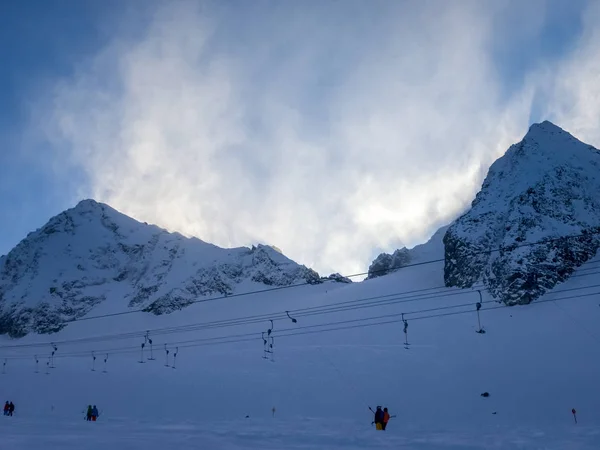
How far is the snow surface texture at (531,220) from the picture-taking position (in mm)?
60000

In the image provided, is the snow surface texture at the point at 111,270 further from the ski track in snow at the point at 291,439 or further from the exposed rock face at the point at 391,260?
the ski track in snow at the point at 291,439

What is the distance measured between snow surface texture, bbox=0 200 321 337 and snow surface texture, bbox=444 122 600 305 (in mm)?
40890

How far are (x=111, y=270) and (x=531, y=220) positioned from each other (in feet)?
350

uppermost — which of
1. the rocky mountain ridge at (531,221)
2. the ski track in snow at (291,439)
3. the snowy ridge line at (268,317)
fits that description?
the rocky mountain ridge at (531,221)

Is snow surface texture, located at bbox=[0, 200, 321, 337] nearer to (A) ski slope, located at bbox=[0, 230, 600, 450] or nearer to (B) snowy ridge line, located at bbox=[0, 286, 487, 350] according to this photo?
(B) snowy ridge line, located at bbox=[0, 286, 487, 350]

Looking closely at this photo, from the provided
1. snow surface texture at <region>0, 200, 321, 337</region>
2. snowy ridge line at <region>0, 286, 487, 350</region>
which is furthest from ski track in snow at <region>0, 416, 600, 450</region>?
snow surface texture at <region>0, 200, 321, 337</region>

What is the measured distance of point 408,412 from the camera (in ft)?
103

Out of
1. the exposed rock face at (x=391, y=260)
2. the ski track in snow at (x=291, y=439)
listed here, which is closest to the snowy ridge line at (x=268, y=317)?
the exposed rock face at (x=391, y=260)

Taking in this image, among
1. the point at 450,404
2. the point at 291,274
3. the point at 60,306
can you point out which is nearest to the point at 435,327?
the point at 450,404

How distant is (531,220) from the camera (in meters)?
66.2

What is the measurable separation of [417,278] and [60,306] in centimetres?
8351

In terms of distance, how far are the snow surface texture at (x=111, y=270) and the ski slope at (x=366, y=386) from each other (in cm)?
4922

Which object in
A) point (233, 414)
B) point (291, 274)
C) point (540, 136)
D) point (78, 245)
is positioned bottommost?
point (233, 414)

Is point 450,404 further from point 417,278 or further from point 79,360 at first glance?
point 417,278
